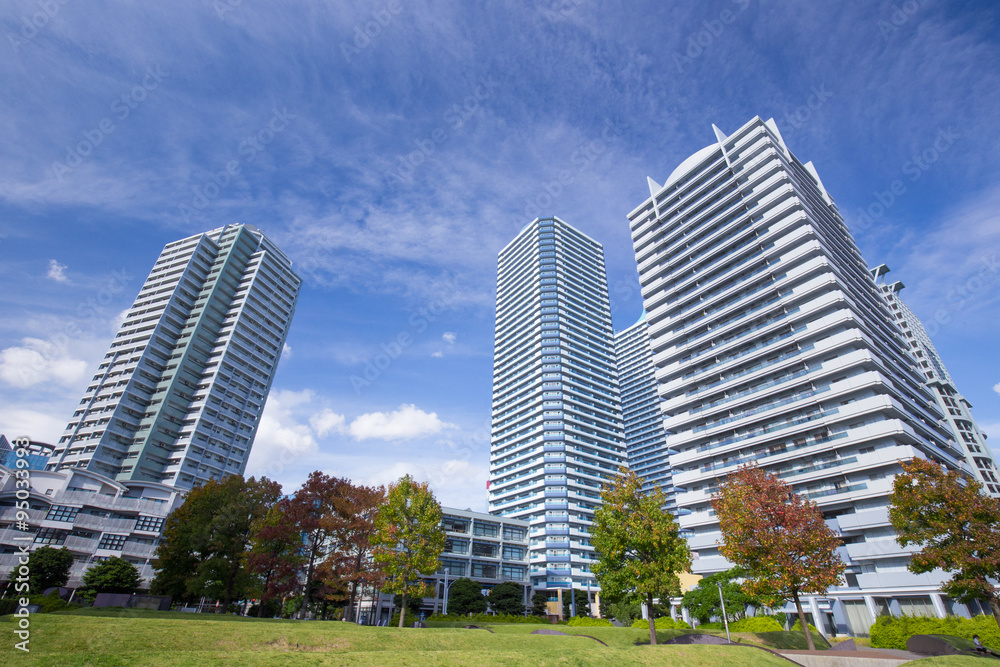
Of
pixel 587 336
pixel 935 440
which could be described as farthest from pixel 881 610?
pixel 587 336

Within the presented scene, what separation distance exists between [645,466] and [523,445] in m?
51.3

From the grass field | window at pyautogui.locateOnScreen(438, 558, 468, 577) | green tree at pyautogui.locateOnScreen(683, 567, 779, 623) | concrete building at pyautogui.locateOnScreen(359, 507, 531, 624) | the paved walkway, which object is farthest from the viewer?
window at pyautogui.locateOnScreen(438, 558, 468, 577)

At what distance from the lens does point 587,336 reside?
4833 inches

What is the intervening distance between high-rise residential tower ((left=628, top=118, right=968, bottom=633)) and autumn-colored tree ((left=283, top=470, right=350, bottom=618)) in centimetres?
3736

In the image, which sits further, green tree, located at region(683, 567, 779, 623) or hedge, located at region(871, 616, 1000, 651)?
green tree, located at region(683, 567, 779, 623)

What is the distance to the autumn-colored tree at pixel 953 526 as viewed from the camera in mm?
25953

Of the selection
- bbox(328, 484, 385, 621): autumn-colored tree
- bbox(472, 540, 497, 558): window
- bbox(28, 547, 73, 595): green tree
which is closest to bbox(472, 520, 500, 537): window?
bbox(472, 540, 497, 558): window

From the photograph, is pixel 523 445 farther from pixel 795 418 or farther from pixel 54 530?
pixel 54 530

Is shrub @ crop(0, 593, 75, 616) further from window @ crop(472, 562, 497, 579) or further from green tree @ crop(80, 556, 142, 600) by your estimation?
window @ crop(472, 562, 497, 579)

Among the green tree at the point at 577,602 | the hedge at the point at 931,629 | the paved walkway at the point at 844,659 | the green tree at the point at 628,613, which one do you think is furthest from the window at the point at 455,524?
the paved walkway at the point at 844,659

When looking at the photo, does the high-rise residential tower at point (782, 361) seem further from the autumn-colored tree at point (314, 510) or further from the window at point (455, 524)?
the window at point (455, 524)

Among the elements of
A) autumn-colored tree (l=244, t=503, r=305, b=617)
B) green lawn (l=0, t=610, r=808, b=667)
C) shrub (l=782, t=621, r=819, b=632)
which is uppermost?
autumn-colored tree (l=244, t=503, r=305, b=617)

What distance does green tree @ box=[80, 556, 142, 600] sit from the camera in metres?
44.2

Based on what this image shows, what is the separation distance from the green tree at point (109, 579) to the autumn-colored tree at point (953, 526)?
65744mm
